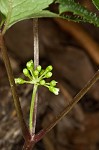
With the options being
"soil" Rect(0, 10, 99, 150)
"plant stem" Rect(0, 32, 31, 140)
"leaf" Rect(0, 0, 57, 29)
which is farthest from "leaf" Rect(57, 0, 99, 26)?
"soil" Rect(0, 10, 99, 150)

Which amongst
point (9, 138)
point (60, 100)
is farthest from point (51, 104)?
point (9, 138)

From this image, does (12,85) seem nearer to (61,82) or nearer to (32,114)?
(32,114)

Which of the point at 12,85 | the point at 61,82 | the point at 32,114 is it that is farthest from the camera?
the point at 61,82

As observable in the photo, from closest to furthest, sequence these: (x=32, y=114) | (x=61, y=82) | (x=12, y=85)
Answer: (x=12, y=85) < (x=32, y=114) < (x=61, y=82)

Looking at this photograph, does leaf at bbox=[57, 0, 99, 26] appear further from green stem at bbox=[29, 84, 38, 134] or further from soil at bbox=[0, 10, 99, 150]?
soil at bbox=[0, 10, 99, 150]

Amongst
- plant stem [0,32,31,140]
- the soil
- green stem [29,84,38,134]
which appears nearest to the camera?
plant stem [0,32,31,140]

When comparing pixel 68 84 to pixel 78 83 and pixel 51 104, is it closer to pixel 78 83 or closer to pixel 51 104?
pixel 78 83

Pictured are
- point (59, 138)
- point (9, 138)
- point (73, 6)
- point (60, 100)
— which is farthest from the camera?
point (60, 100)

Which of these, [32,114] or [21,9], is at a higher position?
[21,9]

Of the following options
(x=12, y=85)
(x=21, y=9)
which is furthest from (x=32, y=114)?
(x=21, y=9)
